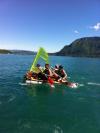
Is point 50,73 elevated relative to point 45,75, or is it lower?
elevated

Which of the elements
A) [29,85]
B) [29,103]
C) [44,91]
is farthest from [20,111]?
[29,85]

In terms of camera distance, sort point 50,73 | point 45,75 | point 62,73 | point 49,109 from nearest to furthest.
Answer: point 49,109
point 45,75
point 50,73
point 62,73

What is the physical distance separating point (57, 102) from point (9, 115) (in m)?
6.86

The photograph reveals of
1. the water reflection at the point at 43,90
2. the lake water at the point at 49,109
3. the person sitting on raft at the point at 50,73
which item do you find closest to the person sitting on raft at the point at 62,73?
the person sitting on raft at the point at 50,73

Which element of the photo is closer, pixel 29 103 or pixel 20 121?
→ pixel 20 121

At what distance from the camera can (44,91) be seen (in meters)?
32.1

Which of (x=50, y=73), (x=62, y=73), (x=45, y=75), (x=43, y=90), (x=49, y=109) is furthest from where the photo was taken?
(x=62, y=73)

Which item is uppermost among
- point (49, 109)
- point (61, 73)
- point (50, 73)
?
point (50, 73)

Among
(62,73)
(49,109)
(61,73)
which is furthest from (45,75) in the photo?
(49,109)

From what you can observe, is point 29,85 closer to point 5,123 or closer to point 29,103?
point 29,103

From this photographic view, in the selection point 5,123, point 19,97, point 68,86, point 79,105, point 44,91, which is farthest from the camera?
point 68,86

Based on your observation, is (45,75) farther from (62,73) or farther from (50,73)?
(62,73)

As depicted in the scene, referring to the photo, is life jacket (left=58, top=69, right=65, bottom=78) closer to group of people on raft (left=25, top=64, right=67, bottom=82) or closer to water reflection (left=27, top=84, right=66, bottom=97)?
group of people on raft (left=25, top=64, right=67, bottom=82)

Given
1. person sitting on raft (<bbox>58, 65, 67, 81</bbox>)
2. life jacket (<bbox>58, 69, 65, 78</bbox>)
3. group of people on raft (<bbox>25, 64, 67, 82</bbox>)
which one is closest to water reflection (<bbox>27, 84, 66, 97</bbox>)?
group of people on raft (<bbox>25, 64, 67, 82</bbox>)
